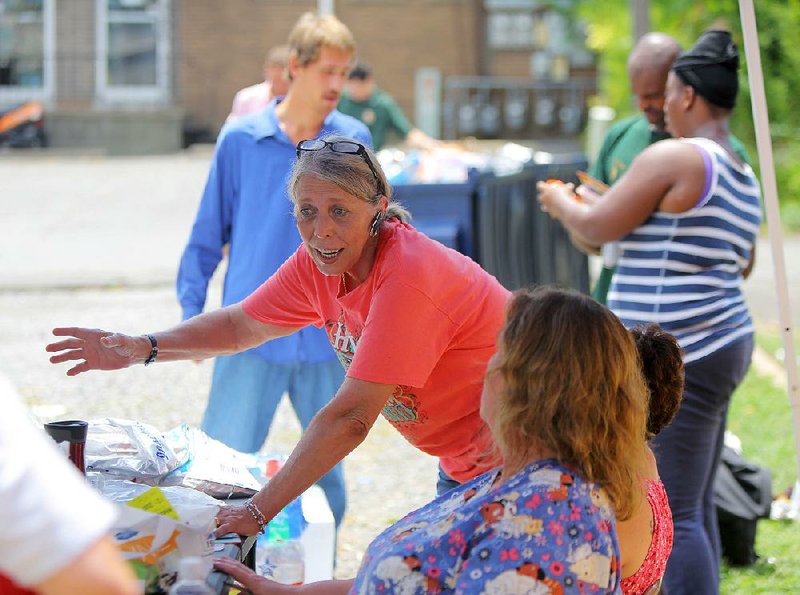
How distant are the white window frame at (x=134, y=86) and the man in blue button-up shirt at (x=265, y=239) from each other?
20.3 meters

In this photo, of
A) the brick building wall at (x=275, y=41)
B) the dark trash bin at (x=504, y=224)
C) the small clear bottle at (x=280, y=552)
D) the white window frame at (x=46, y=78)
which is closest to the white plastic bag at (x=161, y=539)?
the small clear bottle at (x=280, y=552)

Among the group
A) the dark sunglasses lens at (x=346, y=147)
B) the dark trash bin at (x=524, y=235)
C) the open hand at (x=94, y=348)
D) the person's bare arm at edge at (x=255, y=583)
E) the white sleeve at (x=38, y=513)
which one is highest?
the dark trash bin at (x=524, y=235)

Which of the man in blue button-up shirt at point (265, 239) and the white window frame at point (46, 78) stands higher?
the white window frame at point (46, 78)

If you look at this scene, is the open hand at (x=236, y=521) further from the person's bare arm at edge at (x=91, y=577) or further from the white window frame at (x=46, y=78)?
the white window frame at (x=46, y=78)

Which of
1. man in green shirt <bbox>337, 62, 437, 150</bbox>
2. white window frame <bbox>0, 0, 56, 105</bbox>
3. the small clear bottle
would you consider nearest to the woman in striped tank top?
the small clear bottle

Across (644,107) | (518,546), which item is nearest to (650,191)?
(644,107)

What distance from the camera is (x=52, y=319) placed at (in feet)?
31.4

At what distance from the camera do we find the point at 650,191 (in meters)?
3.71

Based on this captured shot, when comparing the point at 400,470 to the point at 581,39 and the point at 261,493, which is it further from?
the point at 581,39

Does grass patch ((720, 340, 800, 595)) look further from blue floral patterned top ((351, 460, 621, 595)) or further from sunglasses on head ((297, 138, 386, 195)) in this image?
A: blue floral patterned top ((351, 460, 621, 595))

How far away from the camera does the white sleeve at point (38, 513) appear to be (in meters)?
1.36

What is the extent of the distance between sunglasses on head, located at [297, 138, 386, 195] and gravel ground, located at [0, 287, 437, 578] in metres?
2.29

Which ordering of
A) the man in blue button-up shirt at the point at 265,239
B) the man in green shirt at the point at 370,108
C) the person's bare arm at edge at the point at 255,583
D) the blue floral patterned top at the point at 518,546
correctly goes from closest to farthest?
the blue floral patterned top at the point at 518,546 → the person's bare arm at edge at the point at 255,583 → the man in blue button-up shirt at the point at 265,239 → the man in green shirt at the point at 370,108

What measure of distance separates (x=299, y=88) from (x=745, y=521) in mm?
2403
